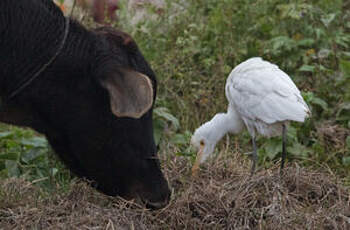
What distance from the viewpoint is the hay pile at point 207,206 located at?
13.0 ft

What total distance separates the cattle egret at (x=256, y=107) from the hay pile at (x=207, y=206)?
0.29 m

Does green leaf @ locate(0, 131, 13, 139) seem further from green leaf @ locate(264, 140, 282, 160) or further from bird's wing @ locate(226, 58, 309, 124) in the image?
green leaf @ locate(264, 140, 282, 160)

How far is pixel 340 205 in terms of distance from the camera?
4359 millimetres

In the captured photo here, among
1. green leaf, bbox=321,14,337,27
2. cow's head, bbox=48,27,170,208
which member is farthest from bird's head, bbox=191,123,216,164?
green leaf, bbox=321,14,337,27

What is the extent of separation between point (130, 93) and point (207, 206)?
1208 millimetres

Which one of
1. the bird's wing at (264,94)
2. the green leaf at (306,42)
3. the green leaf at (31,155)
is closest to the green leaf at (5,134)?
the green leaf at (31,155)

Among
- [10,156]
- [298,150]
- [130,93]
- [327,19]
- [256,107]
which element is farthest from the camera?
[327,19]

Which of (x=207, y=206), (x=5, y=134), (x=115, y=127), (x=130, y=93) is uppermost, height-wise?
(x=130, y=93)

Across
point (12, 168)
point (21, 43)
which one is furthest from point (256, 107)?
point (21, 43)

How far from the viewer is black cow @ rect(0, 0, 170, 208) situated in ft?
11.1

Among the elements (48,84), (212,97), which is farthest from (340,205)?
(212,97)

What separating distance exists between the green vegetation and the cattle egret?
1.03ft

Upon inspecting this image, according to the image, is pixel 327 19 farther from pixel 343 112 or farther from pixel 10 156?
pixel 10 156

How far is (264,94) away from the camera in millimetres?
4973
